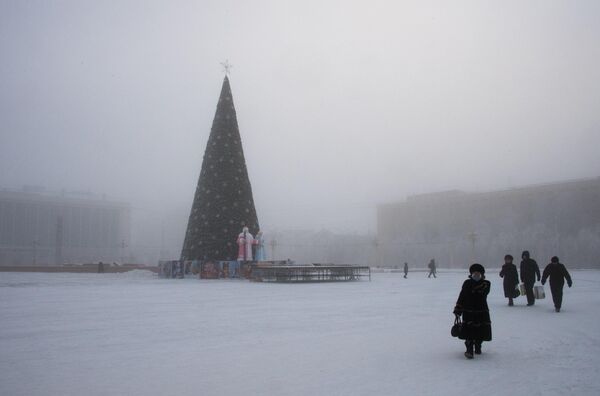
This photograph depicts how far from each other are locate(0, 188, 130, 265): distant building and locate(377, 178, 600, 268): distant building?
50.8 meters

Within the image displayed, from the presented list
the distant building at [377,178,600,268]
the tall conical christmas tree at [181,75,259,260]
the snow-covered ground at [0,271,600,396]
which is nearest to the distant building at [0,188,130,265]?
the distant building at [377,178,600,268]

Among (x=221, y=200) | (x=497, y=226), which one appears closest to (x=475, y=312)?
(x=221, y=200)

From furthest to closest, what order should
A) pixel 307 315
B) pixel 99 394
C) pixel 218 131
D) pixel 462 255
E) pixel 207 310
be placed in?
pixel 462 255, pixel 218 131, pixel 207 310, pixel 307 315, pixel 99 394

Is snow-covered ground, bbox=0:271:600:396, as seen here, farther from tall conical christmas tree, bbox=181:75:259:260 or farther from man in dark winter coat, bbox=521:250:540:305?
tall conical christmas tree, bbox=181:75:259:260

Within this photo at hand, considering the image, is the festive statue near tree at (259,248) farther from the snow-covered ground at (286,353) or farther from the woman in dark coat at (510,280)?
the woman in dark coat at (510,280)

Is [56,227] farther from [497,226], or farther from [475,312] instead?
[475,312]

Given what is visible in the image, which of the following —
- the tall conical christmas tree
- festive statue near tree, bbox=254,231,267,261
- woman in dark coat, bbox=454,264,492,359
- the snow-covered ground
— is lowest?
the snow-covered ground

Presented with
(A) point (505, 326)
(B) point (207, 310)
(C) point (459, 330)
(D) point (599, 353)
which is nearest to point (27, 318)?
(B) point (207, 310)

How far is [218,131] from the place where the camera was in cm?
2986

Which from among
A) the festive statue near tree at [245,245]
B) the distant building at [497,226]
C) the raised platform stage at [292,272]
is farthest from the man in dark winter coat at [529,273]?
the distant building at [497,226]

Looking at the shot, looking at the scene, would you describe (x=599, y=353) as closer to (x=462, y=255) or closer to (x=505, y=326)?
(x=505, y=326)

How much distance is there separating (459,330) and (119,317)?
265 inches

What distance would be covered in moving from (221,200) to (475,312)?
22321mm

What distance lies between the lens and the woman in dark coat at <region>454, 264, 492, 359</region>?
6.95 m
